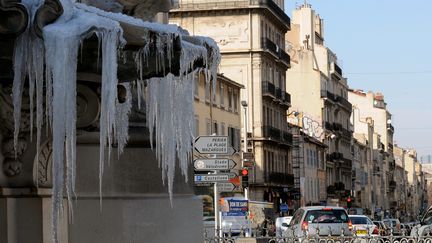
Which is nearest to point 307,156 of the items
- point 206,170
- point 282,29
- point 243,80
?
point 282,29

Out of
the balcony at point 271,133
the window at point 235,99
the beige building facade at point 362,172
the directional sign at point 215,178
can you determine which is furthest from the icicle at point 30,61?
the beige building facade at point 362,172

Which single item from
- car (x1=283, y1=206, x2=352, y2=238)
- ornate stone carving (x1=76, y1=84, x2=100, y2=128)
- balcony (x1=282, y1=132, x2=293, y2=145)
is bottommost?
car (x1=283, y1=206, x2=352, y2=238)

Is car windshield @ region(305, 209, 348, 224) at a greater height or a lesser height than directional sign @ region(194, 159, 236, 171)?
lesser

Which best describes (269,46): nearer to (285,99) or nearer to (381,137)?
(285,99)

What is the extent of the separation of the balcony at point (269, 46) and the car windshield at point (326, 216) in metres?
42.6

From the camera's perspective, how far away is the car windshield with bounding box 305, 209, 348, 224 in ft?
82.6

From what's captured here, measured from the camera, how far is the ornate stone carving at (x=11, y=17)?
661 centimetres

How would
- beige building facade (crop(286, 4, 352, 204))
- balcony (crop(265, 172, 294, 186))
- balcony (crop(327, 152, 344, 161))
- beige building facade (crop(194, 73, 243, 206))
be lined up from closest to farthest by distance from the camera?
beige building facade (crop(194, 73, 243, 206)) → balcony (crop(265, 172, 294, 186)) → beige building facade (crop(286, 4, 352, 204)) → balcony (crop(327, 152, 344, 161))

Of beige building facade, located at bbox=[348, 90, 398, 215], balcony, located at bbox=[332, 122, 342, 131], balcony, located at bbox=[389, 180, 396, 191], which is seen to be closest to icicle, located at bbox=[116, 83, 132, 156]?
balcony, located at bbox=[332, 122, 342, 131]

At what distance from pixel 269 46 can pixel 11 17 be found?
63.0 meters

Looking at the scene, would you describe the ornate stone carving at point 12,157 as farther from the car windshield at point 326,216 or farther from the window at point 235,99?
the window at point 235,99

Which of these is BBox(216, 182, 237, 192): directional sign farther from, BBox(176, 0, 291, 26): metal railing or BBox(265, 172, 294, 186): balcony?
BBox(265, 172, 294, 186): balcony

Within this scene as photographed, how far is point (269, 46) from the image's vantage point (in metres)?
69.3

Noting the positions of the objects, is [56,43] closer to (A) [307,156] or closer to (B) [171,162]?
(B) [171,162]
